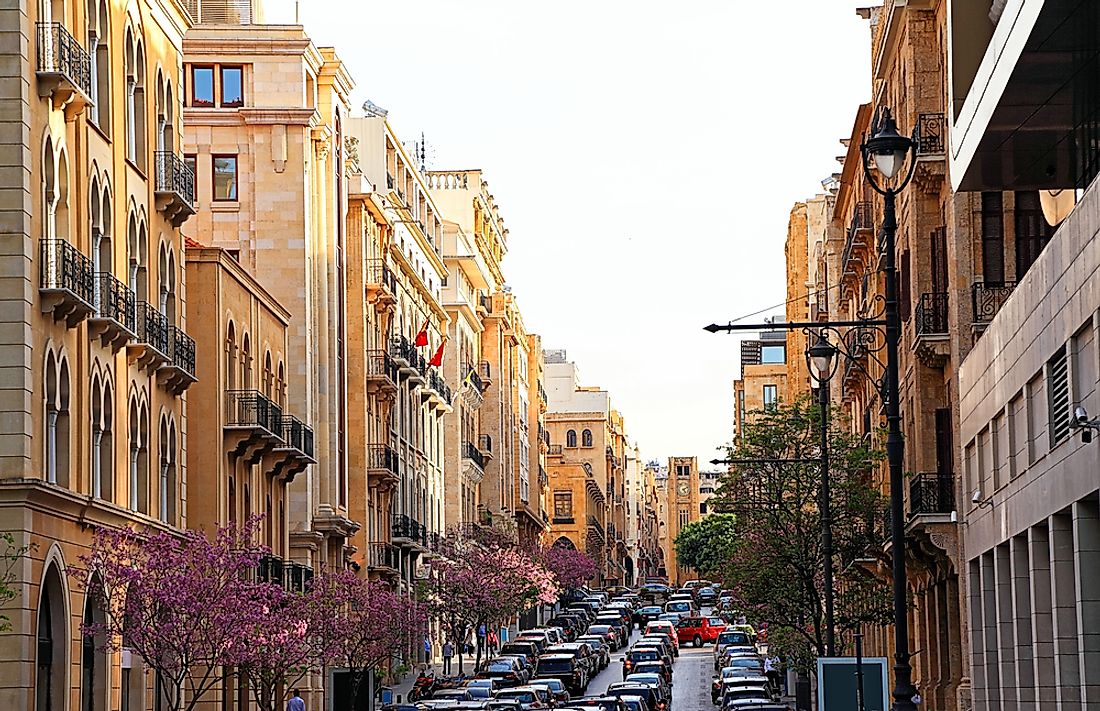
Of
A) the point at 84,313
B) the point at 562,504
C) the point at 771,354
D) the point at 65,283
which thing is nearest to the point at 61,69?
the point at 65,283

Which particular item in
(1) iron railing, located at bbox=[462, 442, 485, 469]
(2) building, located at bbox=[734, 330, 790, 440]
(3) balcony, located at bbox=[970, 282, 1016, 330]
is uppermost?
(2) building, located at bbox=[734, 330, 790, 440]

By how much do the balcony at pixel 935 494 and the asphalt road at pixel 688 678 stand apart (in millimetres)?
21001

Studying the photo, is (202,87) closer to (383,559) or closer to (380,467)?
(380,467)

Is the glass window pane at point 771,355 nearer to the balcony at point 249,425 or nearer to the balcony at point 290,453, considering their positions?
the balcony at point 290,453

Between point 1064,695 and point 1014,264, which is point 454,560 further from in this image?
point 1064,695

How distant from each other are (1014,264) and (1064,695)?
1635cm

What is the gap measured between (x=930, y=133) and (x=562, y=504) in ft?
466

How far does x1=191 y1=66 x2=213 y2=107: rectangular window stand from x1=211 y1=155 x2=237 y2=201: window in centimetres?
178

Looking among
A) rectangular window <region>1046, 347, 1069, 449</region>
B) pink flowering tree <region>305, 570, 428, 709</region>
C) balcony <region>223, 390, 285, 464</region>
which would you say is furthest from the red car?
rectangular window <region>1046, 347, 1069, 449</region>

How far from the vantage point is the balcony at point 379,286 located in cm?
7825

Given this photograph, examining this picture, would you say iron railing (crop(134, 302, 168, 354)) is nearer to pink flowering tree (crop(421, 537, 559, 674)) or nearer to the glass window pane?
pink flowering tree (crop(421, 537, 559, 674))

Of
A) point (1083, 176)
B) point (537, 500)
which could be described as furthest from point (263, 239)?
point (537, 500)

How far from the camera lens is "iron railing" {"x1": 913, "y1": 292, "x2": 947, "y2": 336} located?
4603 centimetres

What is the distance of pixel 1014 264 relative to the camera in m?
43.5
